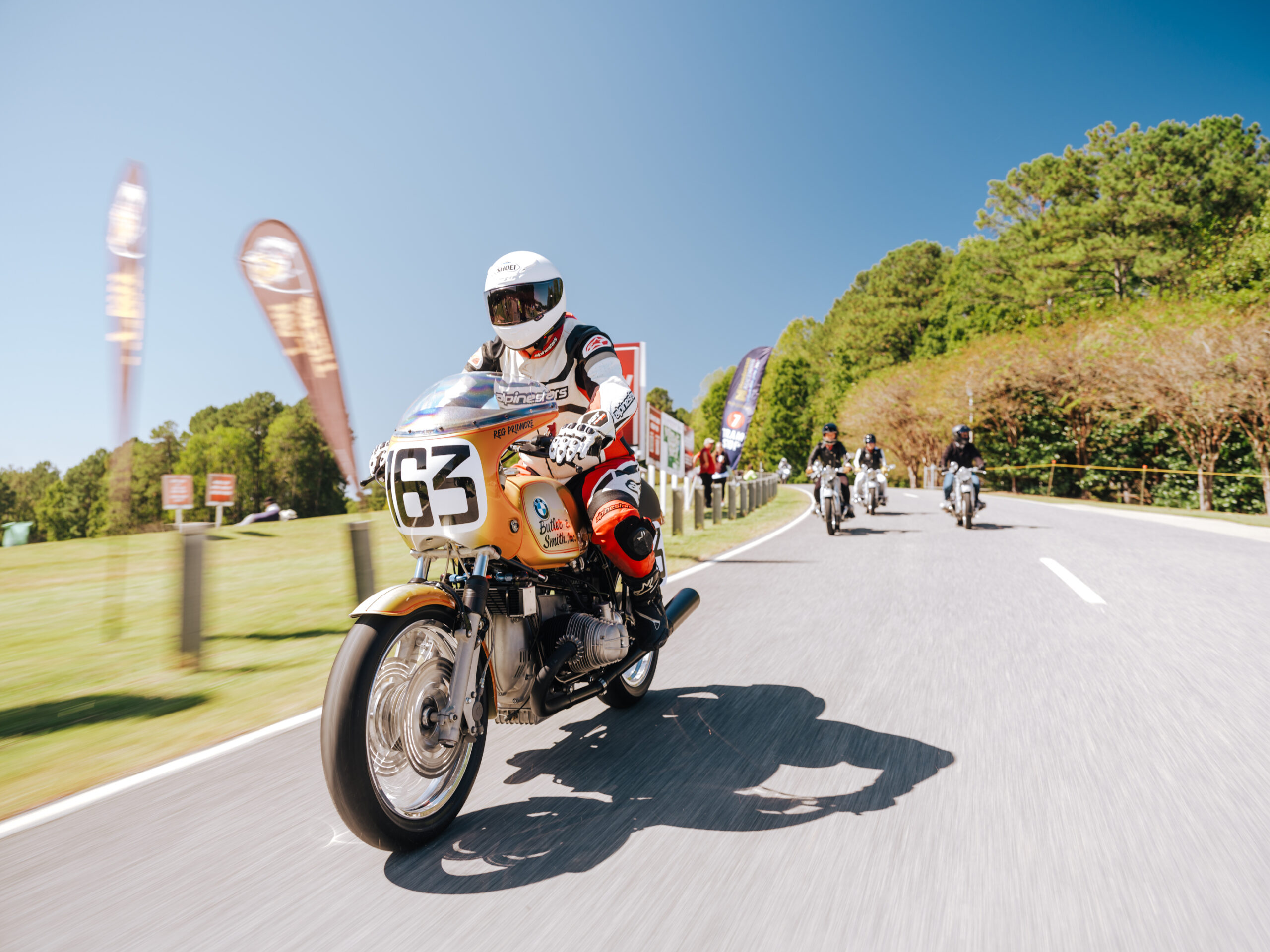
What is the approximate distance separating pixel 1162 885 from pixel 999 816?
538 mm

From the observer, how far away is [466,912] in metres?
2.14

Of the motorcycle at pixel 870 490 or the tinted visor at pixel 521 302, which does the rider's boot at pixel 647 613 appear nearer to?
the tinted visor at pixel 521 302

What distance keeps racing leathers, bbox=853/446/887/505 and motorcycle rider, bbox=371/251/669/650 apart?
15.1m

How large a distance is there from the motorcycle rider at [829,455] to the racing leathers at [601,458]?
11.4 metres

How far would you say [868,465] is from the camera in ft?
60.8

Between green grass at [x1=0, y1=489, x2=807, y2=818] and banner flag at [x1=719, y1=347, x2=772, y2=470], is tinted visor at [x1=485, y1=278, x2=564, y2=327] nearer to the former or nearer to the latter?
green grass at [x1=0, y1=489, x2=807, y2=818]

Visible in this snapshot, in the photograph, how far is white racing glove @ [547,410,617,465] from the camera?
2967 mm

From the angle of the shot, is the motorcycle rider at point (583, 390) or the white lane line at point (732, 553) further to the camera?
the white lane line at point (732, 553)

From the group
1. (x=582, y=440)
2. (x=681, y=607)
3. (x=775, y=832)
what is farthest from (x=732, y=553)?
(x=775, y=832)

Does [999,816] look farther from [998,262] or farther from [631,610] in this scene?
[998,262]

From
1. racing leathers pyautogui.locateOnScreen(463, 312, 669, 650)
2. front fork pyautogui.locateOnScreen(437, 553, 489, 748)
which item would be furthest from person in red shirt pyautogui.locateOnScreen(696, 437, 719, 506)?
front fork pyautogui.locateOnScreen(437, 553, 489, 748)

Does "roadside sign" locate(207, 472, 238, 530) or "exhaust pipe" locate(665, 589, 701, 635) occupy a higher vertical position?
"roadside sign" locate(207, 472, 238, 530)

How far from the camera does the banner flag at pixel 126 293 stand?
17.5 ft

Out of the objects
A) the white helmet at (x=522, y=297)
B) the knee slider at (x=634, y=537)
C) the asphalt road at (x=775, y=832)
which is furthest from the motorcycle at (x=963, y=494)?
the white helmet at (x=522, y=297)
